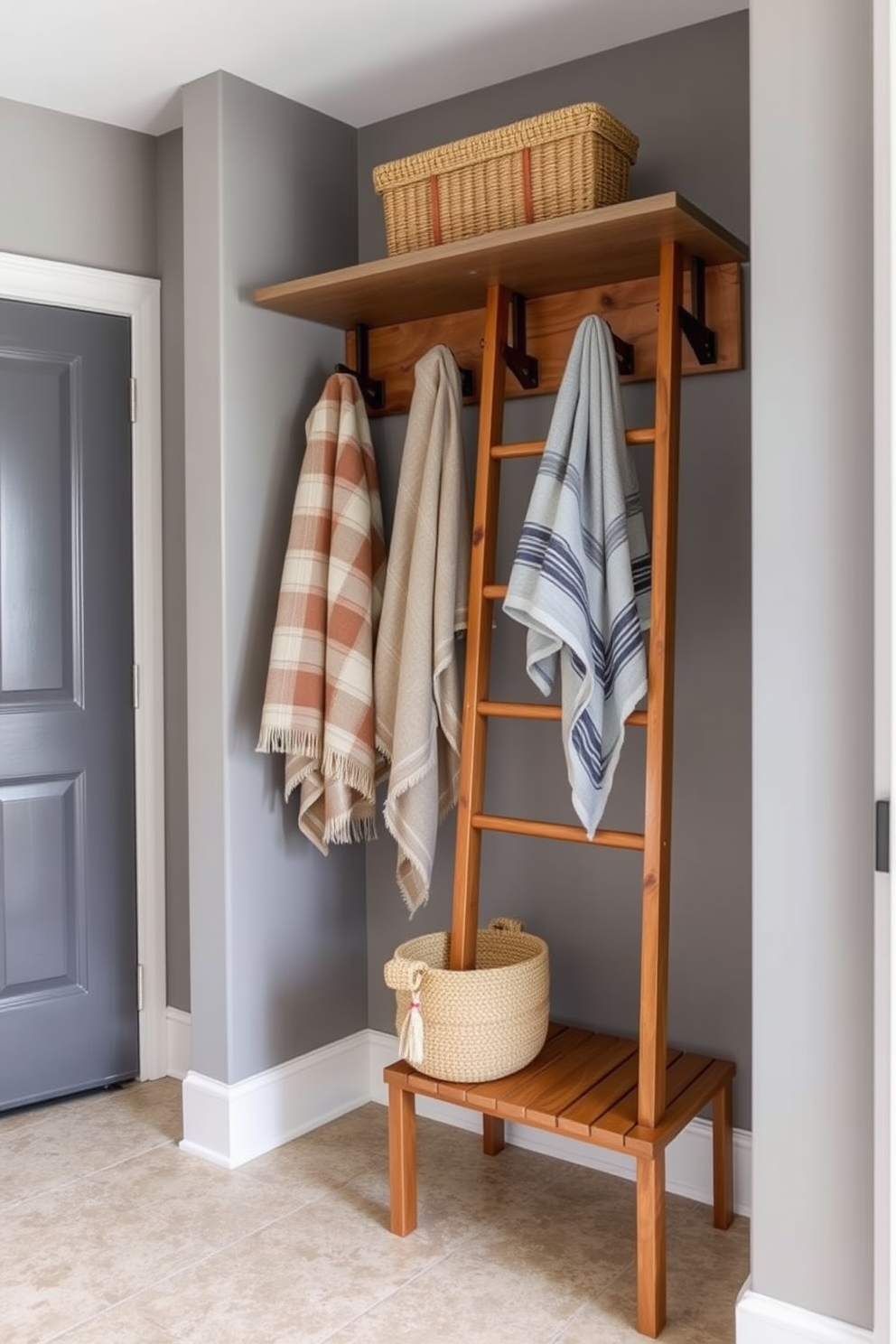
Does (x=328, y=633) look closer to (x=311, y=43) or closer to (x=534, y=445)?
(x=534, y=445)

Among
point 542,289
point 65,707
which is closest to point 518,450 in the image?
point 542,289

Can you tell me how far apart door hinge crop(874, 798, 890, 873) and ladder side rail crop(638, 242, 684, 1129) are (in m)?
0.49

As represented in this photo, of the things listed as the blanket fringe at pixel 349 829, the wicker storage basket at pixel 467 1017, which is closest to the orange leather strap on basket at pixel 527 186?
the blanket fringe at pixel 349 829

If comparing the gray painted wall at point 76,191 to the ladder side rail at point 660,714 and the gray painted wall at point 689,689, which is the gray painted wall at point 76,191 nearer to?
the gray painted wall at point 689,689

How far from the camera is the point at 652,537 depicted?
86.5 inches

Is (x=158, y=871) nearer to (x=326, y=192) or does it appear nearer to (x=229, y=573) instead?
(x=229, y=573)

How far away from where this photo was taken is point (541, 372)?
2.57 m

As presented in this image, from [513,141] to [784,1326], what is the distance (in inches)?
80.4

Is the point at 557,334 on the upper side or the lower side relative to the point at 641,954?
upper

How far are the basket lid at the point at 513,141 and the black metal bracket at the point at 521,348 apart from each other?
0.31 m

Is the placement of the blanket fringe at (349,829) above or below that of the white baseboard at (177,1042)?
above

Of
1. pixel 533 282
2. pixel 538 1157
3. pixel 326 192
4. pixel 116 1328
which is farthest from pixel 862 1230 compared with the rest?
pixel 326 192

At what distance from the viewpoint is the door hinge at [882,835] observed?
1660 mm

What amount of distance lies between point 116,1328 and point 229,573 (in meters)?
1.44
